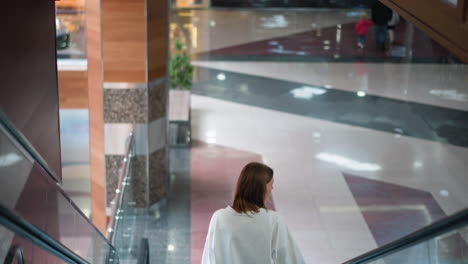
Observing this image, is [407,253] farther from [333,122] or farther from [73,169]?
[333,122]

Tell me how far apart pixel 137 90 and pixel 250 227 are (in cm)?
432

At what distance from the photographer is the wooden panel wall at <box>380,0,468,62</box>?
365 centimetres

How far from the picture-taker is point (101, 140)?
7730mm

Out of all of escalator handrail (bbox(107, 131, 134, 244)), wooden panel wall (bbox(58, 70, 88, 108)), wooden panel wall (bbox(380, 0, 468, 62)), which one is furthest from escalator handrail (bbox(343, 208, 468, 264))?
wooden panel wall (bbox(58, 70, 88, 108))

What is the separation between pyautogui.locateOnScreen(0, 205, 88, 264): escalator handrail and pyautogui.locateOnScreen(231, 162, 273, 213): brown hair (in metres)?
0.81

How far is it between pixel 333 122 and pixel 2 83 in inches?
353

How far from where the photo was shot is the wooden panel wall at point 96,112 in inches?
287

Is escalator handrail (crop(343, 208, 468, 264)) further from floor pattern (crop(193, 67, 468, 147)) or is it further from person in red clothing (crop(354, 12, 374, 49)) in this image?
person in red clothing (crop(354, 12, 374, 49))

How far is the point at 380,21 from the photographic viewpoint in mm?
16609

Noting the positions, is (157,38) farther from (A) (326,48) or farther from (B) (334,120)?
(A) (326,48)

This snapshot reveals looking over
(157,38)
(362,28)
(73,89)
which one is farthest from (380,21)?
(157,38)

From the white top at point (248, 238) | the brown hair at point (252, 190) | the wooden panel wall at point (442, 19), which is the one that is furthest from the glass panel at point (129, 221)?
the wooden panel wall at point (442, 19)

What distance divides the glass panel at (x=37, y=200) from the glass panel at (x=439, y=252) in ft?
5.35

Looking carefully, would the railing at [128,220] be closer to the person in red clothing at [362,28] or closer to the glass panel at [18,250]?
the glass panel at [18,250]
